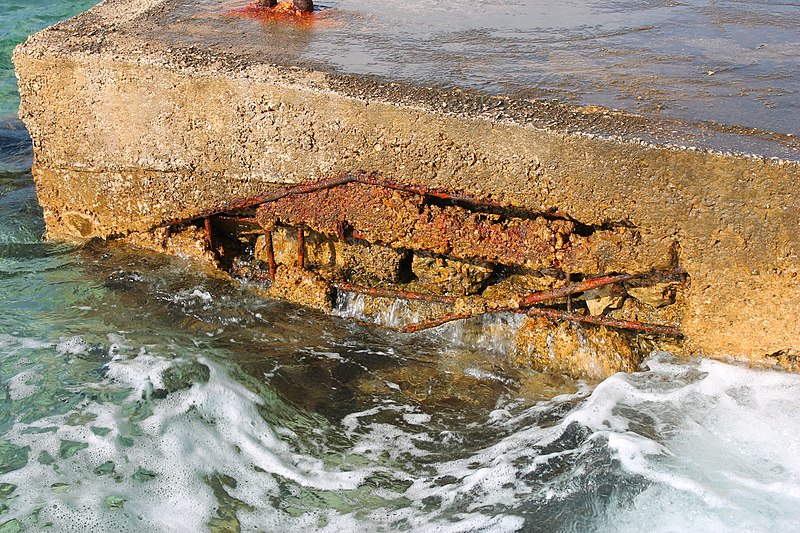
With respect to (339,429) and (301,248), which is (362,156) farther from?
(339,429)

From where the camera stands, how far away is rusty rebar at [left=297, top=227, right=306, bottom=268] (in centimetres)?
396

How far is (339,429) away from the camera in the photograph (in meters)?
3.39

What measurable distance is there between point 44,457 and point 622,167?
2.73 meters

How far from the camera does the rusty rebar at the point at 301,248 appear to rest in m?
3.96

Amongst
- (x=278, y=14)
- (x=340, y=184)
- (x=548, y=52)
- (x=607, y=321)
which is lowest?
(x=607, y=321)

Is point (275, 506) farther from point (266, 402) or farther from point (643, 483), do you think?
point (643, 483)

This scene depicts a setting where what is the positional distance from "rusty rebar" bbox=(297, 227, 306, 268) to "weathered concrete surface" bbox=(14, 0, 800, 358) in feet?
0.98

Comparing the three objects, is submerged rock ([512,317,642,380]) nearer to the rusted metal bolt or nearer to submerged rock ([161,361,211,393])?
submerged rock ([161,361,211,393])

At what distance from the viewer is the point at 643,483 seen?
302cm

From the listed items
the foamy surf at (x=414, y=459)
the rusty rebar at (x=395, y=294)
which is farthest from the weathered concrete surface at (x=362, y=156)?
the rusty rebar at (x=395, y=294)

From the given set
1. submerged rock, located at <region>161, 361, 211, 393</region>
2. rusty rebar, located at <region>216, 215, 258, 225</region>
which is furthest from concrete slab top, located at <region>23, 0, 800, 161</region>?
submerged rock, located at <region>161, 361, 211, 393</region>

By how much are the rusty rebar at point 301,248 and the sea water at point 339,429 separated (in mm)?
261

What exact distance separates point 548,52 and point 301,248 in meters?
1.78

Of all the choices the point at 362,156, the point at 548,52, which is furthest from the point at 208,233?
the point at 548,52
